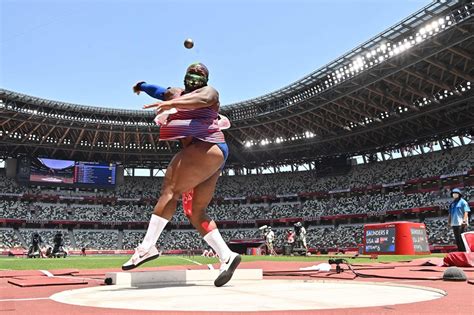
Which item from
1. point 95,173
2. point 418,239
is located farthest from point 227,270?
point 95,173

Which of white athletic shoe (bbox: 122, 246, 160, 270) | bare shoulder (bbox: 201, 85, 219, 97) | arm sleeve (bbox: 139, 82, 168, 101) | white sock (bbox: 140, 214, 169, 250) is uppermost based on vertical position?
arm sleeve (bbox: 139, 82, 168, 101)

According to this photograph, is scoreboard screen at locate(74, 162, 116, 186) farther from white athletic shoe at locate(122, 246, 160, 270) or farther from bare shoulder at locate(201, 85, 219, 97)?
bare shoulder at locate(201, 85, 219, 97)

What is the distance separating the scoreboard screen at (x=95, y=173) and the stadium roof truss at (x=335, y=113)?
149 centimetres

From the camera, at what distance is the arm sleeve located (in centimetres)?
547

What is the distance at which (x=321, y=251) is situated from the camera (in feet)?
148

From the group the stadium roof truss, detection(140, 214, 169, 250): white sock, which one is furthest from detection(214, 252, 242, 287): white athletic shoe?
the stadium roof truss

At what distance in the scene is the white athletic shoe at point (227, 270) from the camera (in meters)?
4.70

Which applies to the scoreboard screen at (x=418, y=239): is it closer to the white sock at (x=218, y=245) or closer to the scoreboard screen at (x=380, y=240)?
the scoreboard screen at (x=380, y=240)

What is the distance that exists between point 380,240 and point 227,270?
2070 cm

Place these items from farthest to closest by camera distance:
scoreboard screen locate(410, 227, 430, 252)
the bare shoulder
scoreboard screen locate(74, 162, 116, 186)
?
scoreboard screen locate(74, 162, 116, 186) → scoreboard screen locate(410, 227, 430, 252) → the bare shoulder

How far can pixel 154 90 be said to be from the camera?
550cm

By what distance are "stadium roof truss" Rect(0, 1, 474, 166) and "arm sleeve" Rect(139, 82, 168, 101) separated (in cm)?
2592

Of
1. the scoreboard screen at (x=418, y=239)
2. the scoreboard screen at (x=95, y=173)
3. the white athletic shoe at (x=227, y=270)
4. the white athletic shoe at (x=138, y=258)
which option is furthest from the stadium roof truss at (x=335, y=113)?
the white athletic shoe at (x=138, y=258)

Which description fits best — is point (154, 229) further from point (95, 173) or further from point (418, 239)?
point (95, 173)
